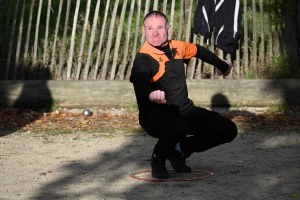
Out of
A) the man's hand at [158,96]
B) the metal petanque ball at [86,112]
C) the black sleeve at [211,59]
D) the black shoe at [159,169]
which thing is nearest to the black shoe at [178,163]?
the black shoe at [159,169]

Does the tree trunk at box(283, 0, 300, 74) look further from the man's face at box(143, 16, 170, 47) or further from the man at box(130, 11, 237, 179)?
the man's face at box(143, 16, 170, 47)

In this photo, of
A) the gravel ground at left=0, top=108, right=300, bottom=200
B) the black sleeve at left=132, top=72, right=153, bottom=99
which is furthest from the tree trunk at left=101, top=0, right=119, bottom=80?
the black sleeve at left=132, top=72, right=153, bottom=99

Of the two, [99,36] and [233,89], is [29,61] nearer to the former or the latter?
[99,36]

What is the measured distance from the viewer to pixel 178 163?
21.0 feet

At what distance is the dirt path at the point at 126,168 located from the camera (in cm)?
568

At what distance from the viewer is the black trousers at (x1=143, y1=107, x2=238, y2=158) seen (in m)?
6.02

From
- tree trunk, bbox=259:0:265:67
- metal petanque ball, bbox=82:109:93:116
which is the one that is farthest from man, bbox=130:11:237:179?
tree trunk, bbox=259:0:265:67

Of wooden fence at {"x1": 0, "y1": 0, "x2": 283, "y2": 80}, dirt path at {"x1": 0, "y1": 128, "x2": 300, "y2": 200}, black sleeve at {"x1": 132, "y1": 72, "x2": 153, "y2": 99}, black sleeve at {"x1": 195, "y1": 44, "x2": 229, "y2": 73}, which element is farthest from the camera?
wooden fence at {"x1": 0, "y1": 0, "x2": 283, "y2": 80}

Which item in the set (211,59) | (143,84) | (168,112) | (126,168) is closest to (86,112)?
(126,168)

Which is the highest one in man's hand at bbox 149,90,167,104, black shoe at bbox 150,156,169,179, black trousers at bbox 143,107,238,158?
man's hand at bbox 149,90,167,104

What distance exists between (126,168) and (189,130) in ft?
2.67

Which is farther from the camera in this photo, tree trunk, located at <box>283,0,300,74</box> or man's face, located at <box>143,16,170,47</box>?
tree trunk, located at <box>283,0,300,74</box>

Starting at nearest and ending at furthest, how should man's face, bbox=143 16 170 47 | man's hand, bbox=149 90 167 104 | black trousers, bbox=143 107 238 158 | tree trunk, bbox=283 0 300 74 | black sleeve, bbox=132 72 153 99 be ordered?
man's hand, bbox=149 90 167 104 → black sleeve, bbox=132 72 153 99 → black trousers, bbox=143 107 238 158 → man's face, bbox=143 16 170 47 → tree trunk, bbox=283 0 300 74

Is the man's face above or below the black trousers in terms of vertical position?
above
